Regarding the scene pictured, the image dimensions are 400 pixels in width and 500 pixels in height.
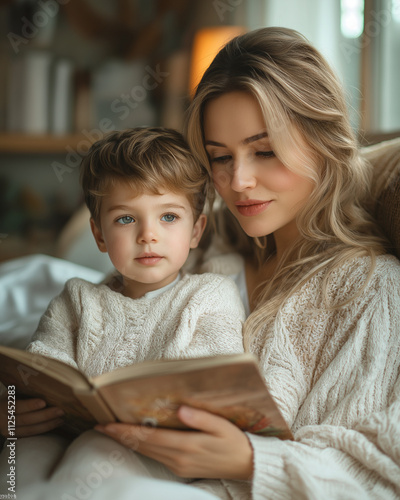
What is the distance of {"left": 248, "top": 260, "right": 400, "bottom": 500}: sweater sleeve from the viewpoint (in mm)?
778

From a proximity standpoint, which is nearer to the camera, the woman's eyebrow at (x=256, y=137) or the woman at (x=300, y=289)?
the woman at (x=300, y=289)

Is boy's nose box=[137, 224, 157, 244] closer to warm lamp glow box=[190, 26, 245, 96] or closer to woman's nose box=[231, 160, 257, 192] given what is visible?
woman's nose box=[231, 160, 257, 192]

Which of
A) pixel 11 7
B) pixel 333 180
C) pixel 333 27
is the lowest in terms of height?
pixel 333 180

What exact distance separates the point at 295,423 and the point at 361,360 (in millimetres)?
167

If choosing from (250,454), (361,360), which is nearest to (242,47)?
(361,360)

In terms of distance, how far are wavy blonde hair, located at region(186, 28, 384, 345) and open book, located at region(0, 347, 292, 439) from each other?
0.25 m

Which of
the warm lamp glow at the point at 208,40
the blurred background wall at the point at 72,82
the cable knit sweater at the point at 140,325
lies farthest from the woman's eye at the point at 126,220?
the blurred background wall at the point at 72,82

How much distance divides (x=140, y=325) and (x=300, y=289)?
327mm

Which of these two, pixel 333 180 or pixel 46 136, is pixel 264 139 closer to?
pixel 333 180

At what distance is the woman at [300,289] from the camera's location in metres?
0.80

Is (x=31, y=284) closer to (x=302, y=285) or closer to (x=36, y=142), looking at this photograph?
(x=302, y=285)

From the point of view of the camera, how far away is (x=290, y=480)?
78cm

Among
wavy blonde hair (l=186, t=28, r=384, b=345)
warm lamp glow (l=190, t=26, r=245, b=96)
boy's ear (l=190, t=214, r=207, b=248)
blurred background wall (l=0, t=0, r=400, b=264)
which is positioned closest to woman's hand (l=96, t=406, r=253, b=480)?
wavy blonde hair (l=186, t=28, r=384, b=345)

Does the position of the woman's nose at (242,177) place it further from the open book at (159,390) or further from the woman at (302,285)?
the open book at (159,390)
